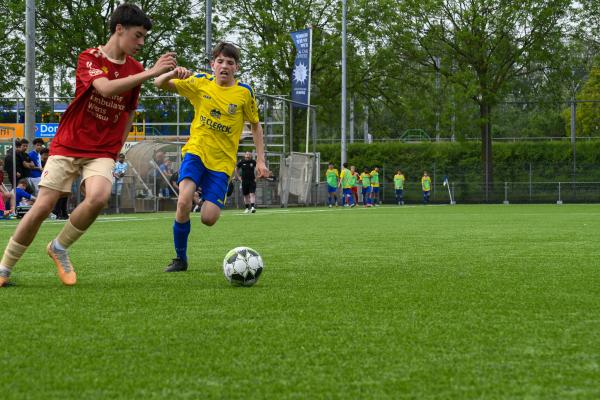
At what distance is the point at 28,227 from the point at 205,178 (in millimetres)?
2110

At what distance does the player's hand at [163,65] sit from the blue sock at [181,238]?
6.51ft

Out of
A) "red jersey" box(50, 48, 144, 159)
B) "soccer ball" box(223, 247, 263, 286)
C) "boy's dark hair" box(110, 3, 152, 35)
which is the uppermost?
"boy's dark hair" box(110, 3, 152, 35)

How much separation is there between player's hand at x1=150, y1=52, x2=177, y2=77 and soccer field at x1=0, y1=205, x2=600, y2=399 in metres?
1.44

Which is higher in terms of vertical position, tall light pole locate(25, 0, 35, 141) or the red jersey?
tall light pole locate(25, 0, 35, 141)

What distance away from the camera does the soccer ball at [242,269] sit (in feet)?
21.5

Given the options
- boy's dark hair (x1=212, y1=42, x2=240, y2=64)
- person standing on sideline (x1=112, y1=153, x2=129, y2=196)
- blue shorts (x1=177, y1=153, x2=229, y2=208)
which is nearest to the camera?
boy's dark hair (x1=212, y1=42, x2=240, y2=64)

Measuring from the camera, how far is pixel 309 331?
178 inches

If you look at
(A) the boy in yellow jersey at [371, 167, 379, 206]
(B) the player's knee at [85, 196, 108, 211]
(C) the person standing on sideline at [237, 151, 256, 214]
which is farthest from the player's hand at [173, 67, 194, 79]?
(A) the boy in yellow jersey at [371, 167, 379, 206]

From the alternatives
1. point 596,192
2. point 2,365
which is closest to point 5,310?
point 2,365

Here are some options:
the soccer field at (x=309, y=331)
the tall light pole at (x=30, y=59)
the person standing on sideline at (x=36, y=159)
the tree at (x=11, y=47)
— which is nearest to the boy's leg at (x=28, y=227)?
the soccer field at (x=309, y=331)

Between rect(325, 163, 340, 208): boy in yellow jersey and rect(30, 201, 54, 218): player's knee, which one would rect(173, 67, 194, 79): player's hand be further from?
rect(325, 163, 340, 208): boy in yellow jersey

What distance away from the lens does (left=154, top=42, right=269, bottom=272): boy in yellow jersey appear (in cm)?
820

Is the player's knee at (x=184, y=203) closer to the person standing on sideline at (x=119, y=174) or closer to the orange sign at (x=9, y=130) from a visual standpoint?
the person standing on sideline at (x=119, y=174)

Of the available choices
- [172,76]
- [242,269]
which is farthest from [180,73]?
[242,269]
